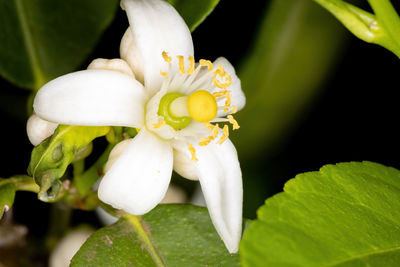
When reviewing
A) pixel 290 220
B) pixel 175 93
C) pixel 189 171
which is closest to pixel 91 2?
pixel 175 93

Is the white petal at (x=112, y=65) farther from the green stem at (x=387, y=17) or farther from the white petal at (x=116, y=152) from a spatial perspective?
the green stem at (x=387, y=17)

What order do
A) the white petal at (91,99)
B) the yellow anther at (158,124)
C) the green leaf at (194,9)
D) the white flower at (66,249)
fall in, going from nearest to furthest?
1. the white petal at (91,99)
2. the yellow anther at (158,124)
3. the green leaf at (194,9)
4. the white flower at (66,249)

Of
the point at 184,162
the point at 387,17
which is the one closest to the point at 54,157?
the point at 184,162

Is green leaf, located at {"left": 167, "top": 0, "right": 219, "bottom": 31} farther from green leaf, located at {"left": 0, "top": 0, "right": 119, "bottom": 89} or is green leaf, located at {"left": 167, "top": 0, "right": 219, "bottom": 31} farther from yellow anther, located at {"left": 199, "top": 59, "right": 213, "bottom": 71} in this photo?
green leaf, located at {"left": 0, "top": 0, "right": 119, "bottom": 89}

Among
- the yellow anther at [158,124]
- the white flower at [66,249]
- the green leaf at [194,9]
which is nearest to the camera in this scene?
the yellow anther at [158,124]

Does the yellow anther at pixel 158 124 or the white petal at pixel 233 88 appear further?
the white petal at pixel 233 88

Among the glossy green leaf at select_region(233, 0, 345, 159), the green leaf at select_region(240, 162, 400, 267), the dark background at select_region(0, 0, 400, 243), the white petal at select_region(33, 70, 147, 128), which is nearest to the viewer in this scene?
the green leaf at select_region(240, 162, 400, 267)

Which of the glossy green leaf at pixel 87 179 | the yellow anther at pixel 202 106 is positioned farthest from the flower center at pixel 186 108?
the glossy green leaf at pixel 87 179

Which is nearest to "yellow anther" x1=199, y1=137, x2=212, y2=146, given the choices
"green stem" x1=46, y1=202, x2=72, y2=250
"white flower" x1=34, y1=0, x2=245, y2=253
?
"white flower" x1=34, y1=0, x2=245, y2=253

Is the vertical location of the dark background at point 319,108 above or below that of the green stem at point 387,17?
below
